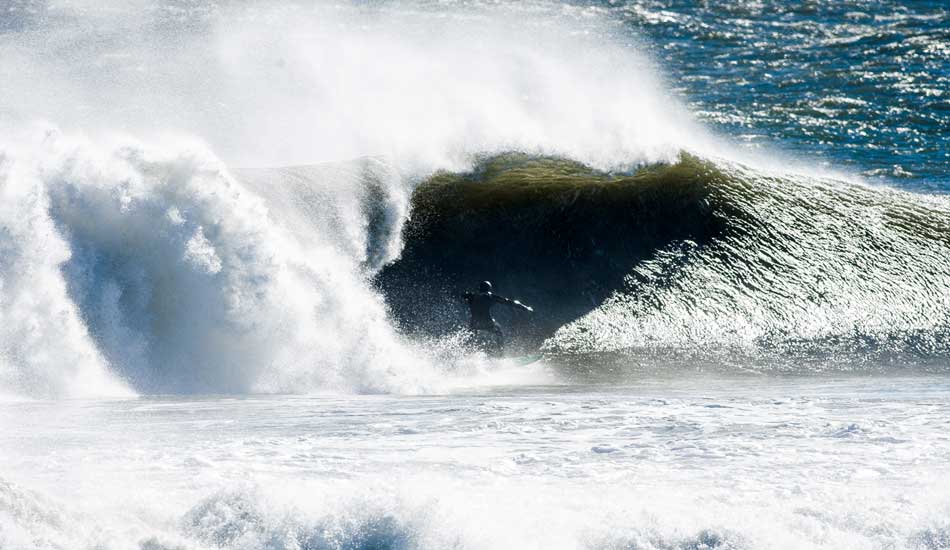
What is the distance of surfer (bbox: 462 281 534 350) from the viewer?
12992mm

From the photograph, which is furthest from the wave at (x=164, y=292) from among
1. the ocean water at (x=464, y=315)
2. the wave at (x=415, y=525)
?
the wave at (x=415, y=525)

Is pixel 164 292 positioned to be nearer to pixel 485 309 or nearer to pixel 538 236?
pixel 485 309

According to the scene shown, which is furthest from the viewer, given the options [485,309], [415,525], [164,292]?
[485,309]

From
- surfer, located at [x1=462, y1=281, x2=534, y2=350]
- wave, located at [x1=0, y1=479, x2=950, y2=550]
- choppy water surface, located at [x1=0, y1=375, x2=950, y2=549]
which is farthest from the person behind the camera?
surfer, located at [x1=462, y1=281, x2=534, y2=350]

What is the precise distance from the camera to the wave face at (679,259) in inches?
A: 547

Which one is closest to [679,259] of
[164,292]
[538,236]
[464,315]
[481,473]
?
[538,236]

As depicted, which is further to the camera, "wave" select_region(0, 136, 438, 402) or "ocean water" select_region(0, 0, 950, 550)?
"wave" select_region(0, 136, 438, 402)

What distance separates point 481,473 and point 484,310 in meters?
5.61

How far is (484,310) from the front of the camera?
42.9 ft

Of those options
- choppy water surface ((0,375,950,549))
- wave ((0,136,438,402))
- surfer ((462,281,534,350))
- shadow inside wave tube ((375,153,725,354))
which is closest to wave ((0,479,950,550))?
choppy water surface ((0,375,950,549))

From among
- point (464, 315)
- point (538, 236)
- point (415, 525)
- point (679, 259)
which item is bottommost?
point (464, 315)

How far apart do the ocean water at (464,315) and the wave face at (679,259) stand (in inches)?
1.8

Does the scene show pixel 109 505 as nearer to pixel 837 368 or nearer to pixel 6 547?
pixel 6 547

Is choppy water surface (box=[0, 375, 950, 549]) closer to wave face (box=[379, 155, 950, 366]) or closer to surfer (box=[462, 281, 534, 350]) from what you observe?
surfer (box=[462, 281, 534, 350])
